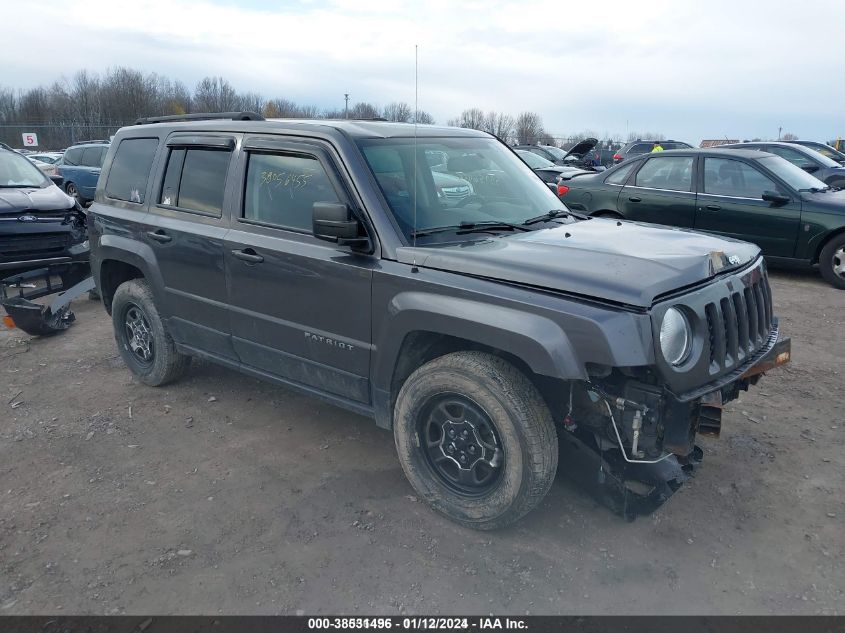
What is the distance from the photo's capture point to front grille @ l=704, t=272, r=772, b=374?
3020mm

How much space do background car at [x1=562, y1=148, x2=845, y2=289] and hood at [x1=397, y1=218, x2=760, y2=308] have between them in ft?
16.6

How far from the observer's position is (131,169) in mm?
5051

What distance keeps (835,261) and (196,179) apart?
24.7ft

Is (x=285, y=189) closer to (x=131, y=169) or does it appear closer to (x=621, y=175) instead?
(x=131, y=169)

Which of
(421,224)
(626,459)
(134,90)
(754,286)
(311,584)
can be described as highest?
(134,90)

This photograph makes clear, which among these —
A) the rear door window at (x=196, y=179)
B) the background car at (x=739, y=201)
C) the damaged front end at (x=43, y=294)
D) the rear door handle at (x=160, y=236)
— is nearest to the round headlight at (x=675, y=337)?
the rear door window at (x=196, y=179)

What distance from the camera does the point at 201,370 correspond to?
5.64 metres

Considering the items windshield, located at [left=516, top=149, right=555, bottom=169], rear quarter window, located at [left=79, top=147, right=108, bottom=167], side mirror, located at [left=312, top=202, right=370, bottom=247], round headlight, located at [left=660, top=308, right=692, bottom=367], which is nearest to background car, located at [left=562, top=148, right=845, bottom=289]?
windshield, located at [left=516, top=149, right=555, bottom=169]

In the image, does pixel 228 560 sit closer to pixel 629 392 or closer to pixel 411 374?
pixel 411 374

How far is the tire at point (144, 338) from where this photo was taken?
16.3ft

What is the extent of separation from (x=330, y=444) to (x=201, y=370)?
1.93 meters

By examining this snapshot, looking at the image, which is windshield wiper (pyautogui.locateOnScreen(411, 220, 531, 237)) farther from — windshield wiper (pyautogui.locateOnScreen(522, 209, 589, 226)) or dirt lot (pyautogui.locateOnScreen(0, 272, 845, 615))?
dirt lot (pyautogui.locateOnScreen(0, 272, 845, 615))

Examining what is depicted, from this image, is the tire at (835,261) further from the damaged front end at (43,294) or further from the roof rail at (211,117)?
the damaged front end at (43,294)
